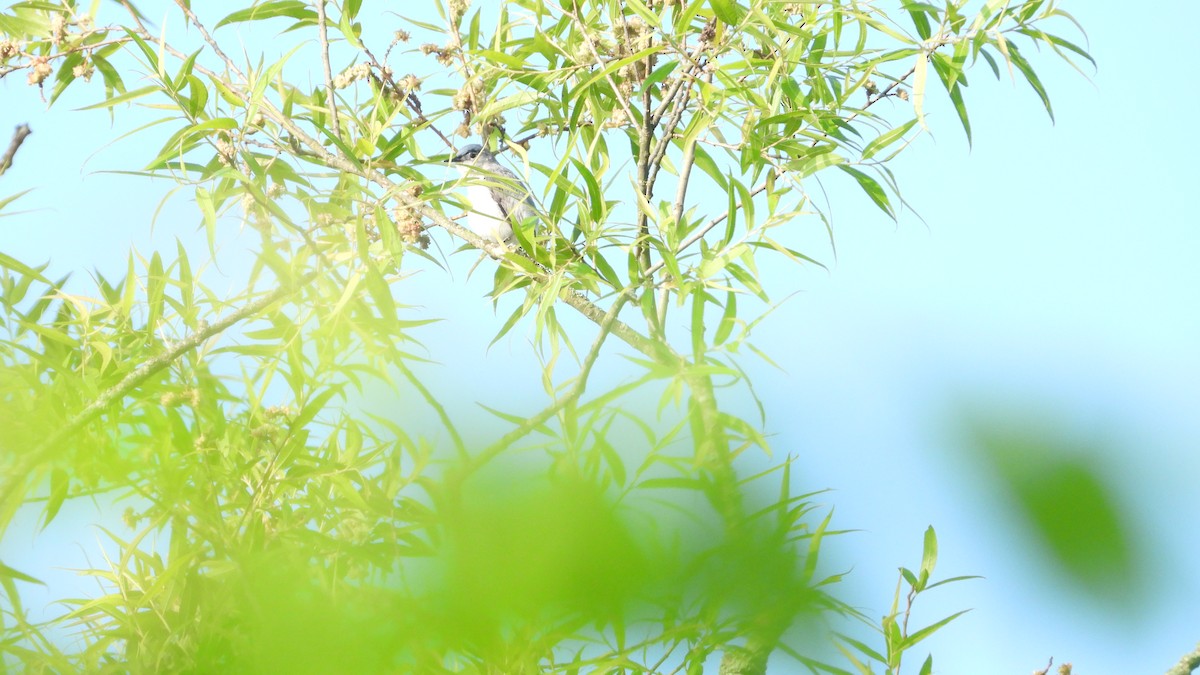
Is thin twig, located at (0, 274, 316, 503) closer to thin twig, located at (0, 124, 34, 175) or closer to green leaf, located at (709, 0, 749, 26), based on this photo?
thin twig, located at (0, 124, 34, 175)

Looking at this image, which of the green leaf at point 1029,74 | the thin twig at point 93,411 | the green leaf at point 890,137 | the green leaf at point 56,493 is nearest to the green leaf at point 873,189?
the green leaf at point 890,137

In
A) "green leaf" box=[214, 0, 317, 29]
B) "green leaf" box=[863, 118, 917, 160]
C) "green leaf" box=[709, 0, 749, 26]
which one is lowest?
"green leaf" box=[863, 118, 917, 160]

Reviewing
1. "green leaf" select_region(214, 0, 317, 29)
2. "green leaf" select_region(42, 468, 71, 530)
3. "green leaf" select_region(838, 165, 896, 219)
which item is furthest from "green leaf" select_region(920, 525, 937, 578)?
"green leaf" select_region(214, 0, 317, 29)

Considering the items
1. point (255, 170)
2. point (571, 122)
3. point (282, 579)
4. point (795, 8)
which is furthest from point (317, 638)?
point (795, 8)

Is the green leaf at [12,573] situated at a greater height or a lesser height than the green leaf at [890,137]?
lesser

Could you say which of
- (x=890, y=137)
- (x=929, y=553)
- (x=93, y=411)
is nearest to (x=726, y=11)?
(x=890, y=137)

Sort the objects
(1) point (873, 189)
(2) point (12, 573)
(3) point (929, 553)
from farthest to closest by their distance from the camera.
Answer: (1) point (873, 189), (3) point (929, 553), (2) point (12, 573)

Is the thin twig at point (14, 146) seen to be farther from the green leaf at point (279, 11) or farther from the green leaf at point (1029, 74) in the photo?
the green leaf at point (1029, 74)

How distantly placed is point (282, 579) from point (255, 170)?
492 mm

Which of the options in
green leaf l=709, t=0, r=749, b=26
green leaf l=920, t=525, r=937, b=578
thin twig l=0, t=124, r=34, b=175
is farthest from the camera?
green leaf l=709, t=0, r=749, b=26

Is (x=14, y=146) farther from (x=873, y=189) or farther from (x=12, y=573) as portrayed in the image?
(x=873, y=189)

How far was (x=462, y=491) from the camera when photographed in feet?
0.83

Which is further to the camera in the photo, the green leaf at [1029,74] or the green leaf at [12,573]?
the green leaf at [1029,74]

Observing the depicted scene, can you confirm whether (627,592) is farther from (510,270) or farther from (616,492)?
(510,270)
